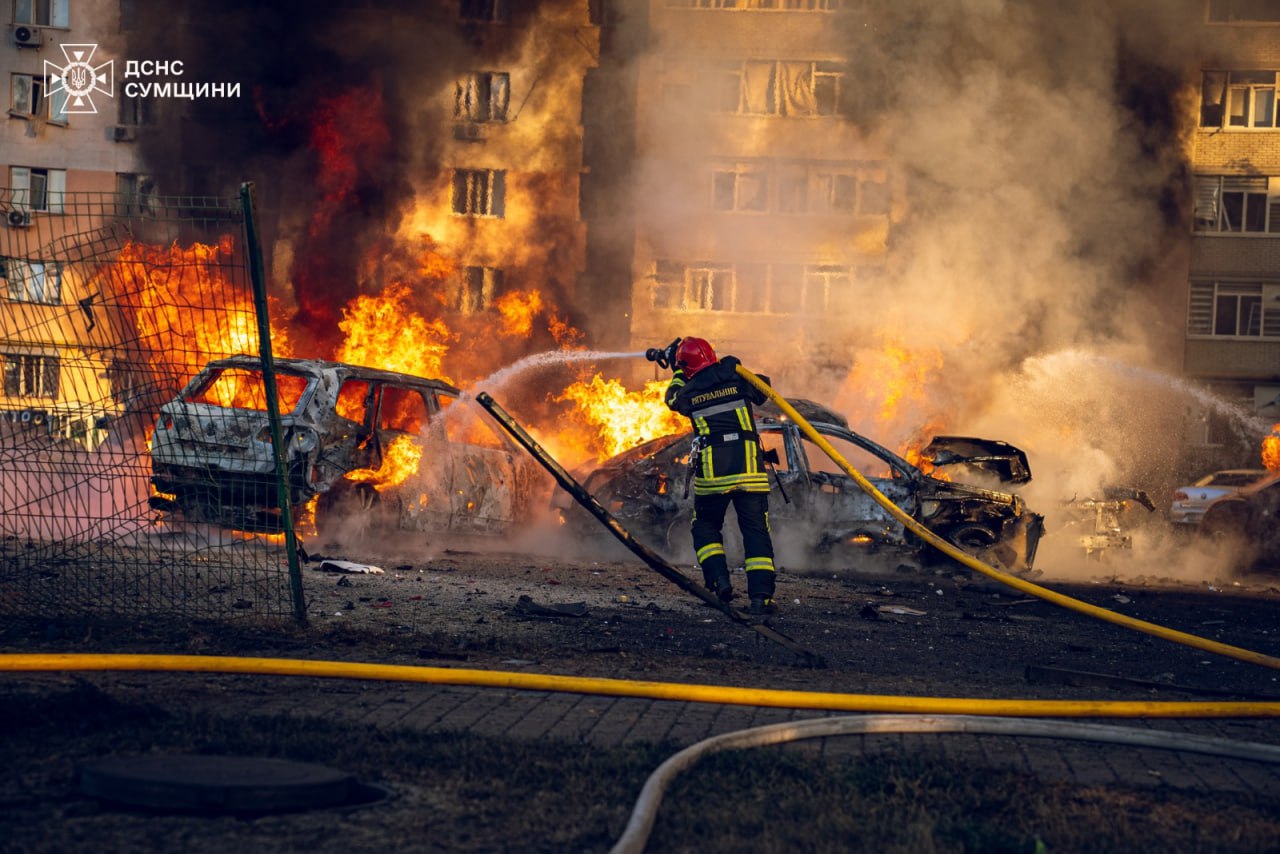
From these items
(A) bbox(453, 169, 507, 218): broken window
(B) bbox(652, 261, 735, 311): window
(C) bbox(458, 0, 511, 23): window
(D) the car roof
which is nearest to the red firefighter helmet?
(D) the car roof

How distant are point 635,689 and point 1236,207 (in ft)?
117

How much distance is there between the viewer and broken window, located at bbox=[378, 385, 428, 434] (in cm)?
1175

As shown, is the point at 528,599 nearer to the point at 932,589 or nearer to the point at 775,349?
the point at 932,589

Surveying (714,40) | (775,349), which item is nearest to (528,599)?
(775,349)

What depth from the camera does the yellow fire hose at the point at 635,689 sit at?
540 cm

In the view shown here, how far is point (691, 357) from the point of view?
9016mm

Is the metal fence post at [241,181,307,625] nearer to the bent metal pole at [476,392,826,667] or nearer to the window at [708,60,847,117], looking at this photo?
the bent metal pole at [476,392,826,667]

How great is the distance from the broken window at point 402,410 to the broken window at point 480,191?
81.7 ft

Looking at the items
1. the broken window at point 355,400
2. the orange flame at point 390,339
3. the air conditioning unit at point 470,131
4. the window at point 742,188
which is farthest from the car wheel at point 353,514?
the air conditioning unit at point 470,131

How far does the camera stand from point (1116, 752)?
498 centimetres

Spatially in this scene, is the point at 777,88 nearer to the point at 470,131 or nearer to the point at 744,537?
the point at 470,131

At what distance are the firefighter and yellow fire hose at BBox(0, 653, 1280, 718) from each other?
2844mm

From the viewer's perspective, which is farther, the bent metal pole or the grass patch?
the bent metal pole

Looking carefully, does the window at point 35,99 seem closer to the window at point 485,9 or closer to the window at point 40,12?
the window at point 40,12
